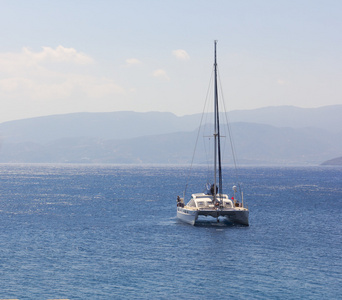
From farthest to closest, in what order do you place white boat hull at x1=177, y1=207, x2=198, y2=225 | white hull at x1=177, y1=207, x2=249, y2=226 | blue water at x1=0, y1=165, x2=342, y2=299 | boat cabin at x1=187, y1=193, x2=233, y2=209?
boat cabin at x1=187, y1=193, x2=233, y2=209 → white boat hull at x1=177, y1=207, x2=198, y2=225 → white hull at x1=177, y1=207, x2=249, y2=226 → blue water at x1=0, y1=165, x2=342, y2=299

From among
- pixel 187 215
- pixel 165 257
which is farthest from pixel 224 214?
pixel 165 257

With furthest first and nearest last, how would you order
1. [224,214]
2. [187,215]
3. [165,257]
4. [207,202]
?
[187,215] < [207,202] < [224,214] < [165,257]

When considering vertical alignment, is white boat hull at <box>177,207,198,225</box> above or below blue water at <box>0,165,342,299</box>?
above

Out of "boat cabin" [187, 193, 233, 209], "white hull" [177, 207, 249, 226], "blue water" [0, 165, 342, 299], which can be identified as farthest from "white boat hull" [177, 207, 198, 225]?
"boat cabin" [187, 193, 233, 209]

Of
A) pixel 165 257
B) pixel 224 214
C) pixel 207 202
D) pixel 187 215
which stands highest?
pixel 207 202

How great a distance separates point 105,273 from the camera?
4944cm

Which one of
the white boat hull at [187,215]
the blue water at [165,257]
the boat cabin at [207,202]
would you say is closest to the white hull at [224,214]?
the white boat hull at [187,215]

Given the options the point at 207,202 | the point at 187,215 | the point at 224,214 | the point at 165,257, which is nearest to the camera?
the point at 165,257

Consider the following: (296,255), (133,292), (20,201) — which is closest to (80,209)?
(20,201)

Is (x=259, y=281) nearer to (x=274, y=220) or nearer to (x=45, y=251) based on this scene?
(x=45, y=251)

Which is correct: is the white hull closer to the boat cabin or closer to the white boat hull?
the white boat hull

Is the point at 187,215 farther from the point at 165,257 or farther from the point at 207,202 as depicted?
the point at 165,257

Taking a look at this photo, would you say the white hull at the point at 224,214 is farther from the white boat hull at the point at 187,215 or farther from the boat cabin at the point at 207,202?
the boat cabin at the point at 207,202

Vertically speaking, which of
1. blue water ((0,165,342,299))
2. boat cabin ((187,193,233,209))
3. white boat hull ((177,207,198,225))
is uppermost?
boat cabin ((187,193,233,209))
